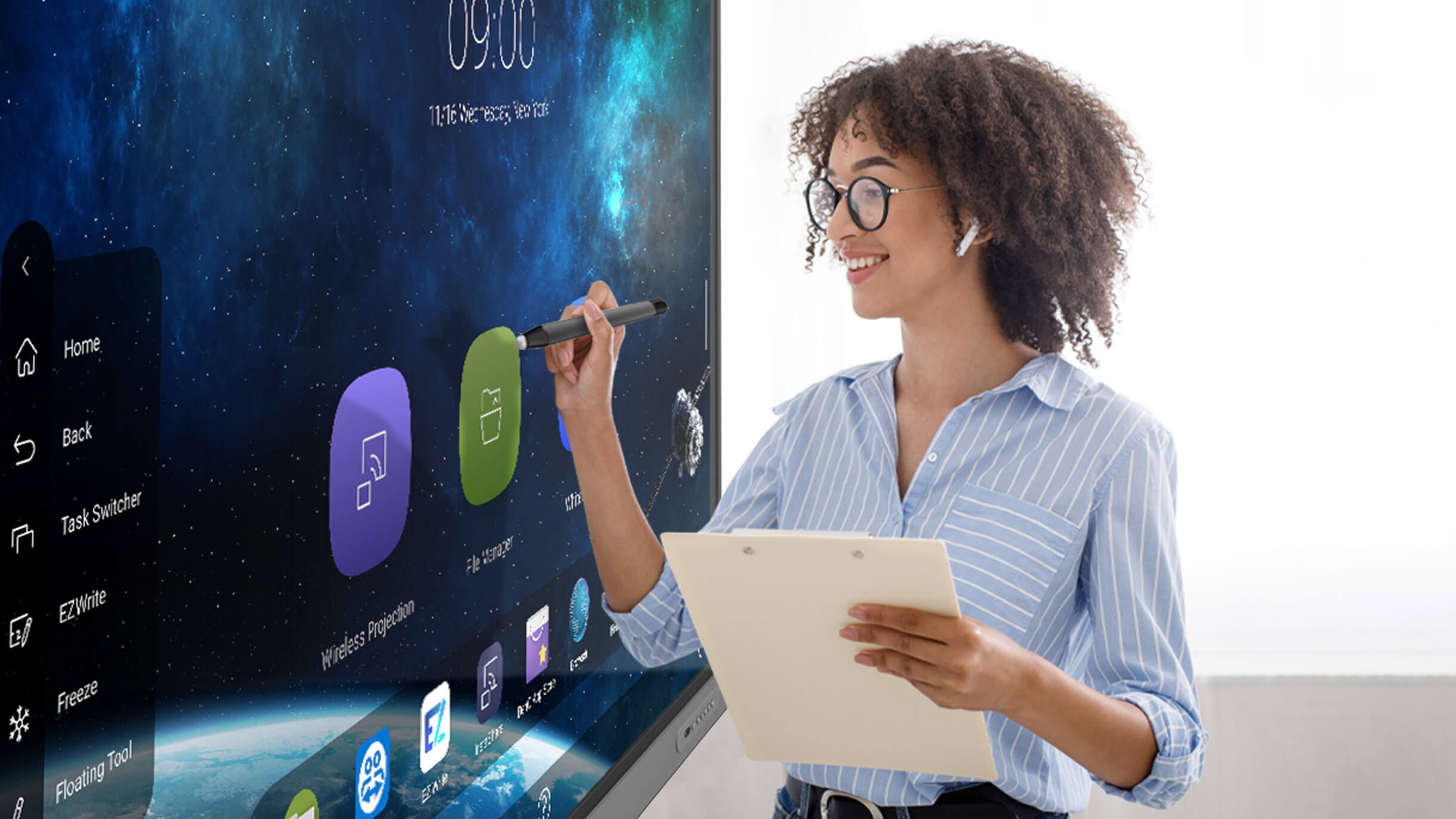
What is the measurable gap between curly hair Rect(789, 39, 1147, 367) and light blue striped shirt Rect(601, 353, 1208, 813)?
0.09 meters

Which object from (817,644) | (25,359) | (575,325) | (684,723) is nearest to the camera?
(25,359)

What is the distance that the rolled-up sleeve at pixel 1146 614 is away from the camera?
1.09 metres

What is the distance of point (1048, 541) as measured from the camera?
3.82 feet

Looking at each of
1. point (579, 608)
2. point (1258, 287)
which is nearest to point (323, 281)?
point (579, 608)

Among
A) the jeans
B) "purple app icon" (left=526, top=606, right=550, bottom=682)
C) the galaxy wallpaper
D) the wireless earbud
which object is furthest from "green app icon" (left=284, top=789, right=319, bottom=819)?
the wireless earbud

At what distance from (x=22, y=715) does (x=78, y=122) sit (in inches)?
12.6

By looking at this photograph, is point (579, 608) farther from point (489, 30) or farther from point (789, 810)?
point (489, 30)

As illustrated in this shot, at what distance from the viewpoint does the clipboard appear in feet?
2.91

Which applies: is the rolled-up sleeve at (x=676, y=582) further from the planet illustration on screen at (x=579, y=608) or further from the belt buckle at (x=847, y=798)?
the belt buckle at (x=847, y=798)

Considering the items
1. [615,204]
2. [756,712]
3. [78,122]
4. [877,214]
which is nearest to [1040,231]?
[877,214]

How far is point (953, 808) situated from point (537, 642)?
0.48 m

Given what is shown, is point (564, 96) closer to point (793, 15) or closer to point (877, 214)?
point (877, 214)

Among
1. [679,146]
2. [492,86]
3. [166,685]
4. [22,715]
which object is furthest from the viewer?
[679,146]

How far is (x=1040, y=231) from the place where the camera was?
1272 millimetres
